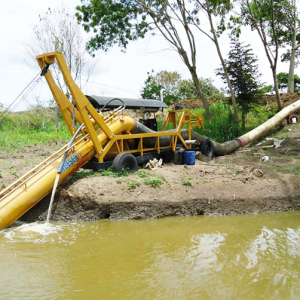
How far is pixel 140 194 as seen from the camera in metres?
7.16

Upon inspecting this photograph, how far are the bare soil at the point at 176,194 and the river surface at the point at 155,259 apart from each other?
1.11 ft

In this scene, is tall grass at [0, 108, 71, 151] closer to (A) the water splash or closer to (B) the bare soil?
(B) the bare soil

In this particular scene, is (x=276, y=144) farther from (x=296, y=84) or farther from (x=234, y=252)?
(x=296, y=84)

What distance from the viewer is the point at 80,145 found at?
793 cm

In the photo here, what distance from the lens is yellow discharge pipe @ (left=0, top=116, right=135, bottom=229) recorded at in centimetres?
628

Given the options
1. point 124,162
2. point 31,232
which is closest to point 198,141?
point 124,162

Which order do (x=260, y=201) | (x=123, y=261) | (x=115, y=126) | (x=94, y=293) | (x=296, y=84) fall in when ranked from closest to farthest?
(x=94, y=293), (x=123, y=261), (x=260, y=201), (x=115, y=126), (x=296, y=84)

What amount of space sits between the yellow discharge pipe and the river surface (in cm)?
33

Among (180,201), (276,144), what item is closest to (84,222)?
(180,201)

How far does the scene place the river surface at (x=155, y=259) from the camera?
156 inches

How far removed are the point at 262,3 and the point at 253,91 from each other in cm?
408

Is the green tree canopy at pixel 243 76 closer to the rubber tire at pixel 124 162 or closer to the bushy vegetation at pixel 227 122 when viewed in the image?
the bushy vegetation at pixel 227 122

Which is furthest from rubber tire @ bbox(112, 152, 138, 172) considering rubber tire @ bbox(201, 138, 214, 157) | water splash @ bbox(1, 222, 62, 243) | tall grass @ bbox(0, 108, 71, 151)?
tall grass @ bbox(0, 108, 71, 151)

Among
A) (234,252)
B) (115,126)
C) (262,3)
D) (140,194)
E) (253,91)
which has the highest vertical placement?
(262,3)
